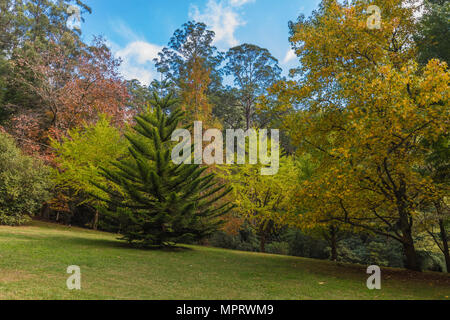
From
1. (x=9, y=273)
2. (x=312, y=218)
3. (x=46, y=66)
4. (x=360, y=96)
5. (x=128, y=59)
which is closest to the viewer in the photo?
(x=9, y=273)

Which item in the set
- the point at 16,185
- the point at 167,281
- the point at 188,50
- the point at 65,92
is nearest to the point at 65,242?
the point at 16,185

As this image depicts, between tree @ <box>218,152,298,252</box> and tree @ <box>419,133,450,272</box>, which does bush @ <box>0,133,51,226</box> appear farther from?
tree @ <box>419,133,450,272</box>

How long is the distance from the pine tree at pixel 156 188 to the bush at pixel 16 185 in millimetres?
5233

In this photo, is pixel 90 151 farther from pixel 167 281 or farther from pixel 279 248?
pixel 167 281

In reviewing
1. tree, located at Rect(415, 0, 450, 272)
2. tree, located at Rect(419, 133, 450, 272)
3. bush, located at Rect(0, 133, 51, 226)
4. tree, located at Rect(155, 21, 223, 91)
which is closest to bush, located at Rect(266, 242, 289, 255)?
tree, located at Rect(419, 133, 450, 272)

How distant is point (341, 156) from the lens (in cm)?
675

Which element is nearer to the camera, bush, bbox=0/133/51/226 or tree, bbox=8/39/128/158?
bush, bbox=0/133/51/226

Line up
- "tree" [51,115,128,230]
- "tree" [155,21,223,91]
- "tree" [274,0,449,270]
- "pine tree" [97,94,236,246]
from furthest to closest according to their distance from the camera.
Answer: "tree" [155,21,223,91], "tree" [51,115,128,230], "pine tree" [97,94,236,246], "tree" [274,0,449,270]

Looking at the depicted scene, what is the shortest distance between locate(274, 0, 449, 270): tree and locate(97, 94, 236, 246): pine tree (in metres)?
4.38

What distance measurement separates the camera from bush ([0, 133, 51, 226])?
12.9 m
